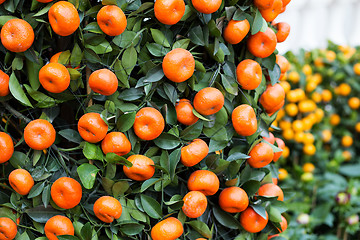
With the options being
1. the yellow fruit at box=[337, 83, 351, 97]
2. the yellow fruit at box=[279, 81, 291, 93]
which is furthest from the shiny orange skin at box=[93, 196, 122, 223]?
the yellow fruit at box=[337, 83, 351, 97]

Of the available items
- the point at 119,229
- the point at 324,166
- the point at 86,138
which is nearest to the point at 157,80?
the point at 86,138

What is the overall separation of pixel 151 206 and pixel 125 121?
0.19 m

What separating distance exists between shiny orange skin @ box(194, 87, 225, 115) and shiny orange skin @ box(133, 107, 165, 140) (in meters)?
0.09

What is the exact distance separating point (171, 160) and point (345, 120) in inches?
81.8

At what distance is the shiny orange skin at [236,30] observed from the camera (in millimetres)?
754

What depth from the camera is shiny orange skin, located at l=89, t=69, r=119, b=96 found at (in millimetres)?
676

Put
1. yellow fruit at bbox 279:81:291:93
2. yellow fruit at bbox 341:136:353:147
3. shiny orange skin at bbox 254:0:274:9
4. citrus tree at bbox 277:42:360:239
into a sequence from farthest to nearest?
yellow fruit at bbox 341:136:353:147
yellow fruit at bbox 279:81:291:93
citrus tree at bbox 277:42:360:239
shiny orange skin at bbox 254:0:274:9

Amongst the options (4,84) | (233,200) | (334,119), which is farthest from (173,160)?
(334,119)

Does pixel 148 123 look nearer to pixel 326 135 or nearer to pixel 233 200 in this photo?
pixel 233 200

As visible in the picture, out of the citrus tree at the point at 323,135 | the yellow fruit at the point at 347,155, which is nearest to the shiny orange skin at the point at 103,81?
the citrus tree at the point at 323,135

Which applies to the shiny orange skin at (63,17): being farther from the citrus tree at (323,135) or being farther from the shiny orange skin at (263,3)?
the citrus tree at (323,135)

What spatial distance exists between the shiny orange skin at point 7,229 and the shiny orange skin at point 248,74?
A: 1.89 feet

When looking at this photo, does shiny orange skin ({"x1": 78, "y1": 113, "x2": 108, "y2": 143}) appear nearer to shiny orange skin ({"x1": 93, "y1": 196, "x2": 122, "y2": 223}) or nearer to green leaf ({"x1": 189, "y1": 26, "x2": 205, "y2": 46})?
shiny orange skin ({"x1": 93, "y1": 196, "x2": 122, "y2": 223})

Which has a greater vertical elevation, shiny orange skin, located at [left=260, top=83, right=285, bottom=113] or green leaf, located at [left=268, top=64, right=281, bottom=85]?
green leaf, located at [left=268, top=64, right=281, bottom=85]
